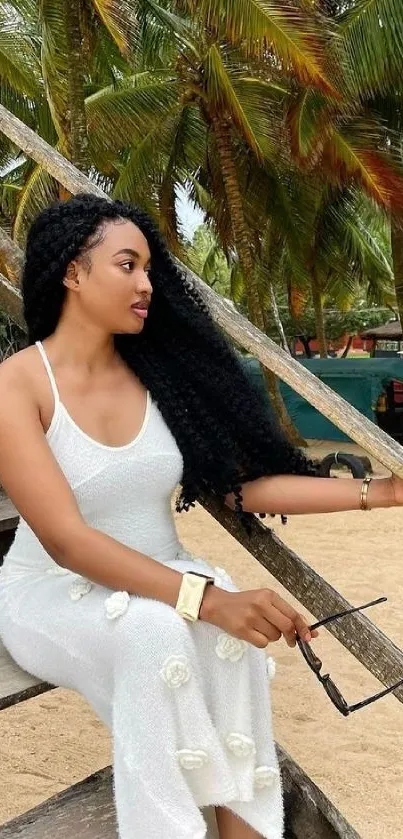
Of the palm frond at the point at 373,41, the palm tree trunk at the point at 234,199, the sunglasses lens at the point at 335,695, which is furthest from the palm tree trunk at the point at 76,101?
the sunglasses lens at the point at 335,695

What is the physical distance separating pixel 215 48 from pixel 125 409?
831cm

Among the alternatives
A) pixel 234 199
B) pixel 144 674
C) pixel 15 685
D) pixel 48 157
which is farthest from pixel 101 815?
pixel 234 199

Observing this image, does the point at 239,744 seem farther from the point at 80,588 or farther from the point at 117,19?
the point at 117,19

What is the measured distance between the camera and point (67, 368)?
169 centimetres

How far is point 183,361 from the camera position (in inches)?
74.5

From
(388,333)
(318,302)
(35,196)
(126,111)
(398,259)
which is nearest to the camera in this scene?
(35,196)

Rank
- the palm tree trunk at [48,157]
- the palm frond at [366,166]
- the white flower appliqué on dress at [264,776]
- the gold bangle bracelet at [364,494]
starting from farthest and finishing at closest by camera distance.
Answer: the palm frond at [366,166], the palm tree trunk at [48,157], the gold bangle bracelet at [364,494], the white flower appliqué on dress at [264,776]

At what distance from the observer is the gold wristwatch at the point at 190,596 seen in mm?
1382

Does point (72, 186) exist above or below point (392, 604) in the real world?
above

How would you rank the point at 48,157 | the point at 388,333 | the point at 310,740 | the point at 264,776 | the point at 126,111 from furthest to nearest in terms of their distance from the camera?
the point at 388,333, the point at 126,111, the point at 310,740, the point at 48,157, the point at 264,776

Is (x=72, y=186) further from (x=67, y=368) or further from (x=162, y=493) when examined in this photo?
(x=162, y=493)

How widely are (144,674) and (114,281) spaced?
31.4 inches

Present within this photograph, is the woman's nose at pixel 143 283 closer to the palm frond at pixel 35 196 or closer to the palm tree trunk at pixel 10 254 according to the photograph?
the palm tree trunk at pixel 10 254

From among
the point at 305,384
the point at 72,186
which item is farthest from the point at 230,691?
the point at 72,186
